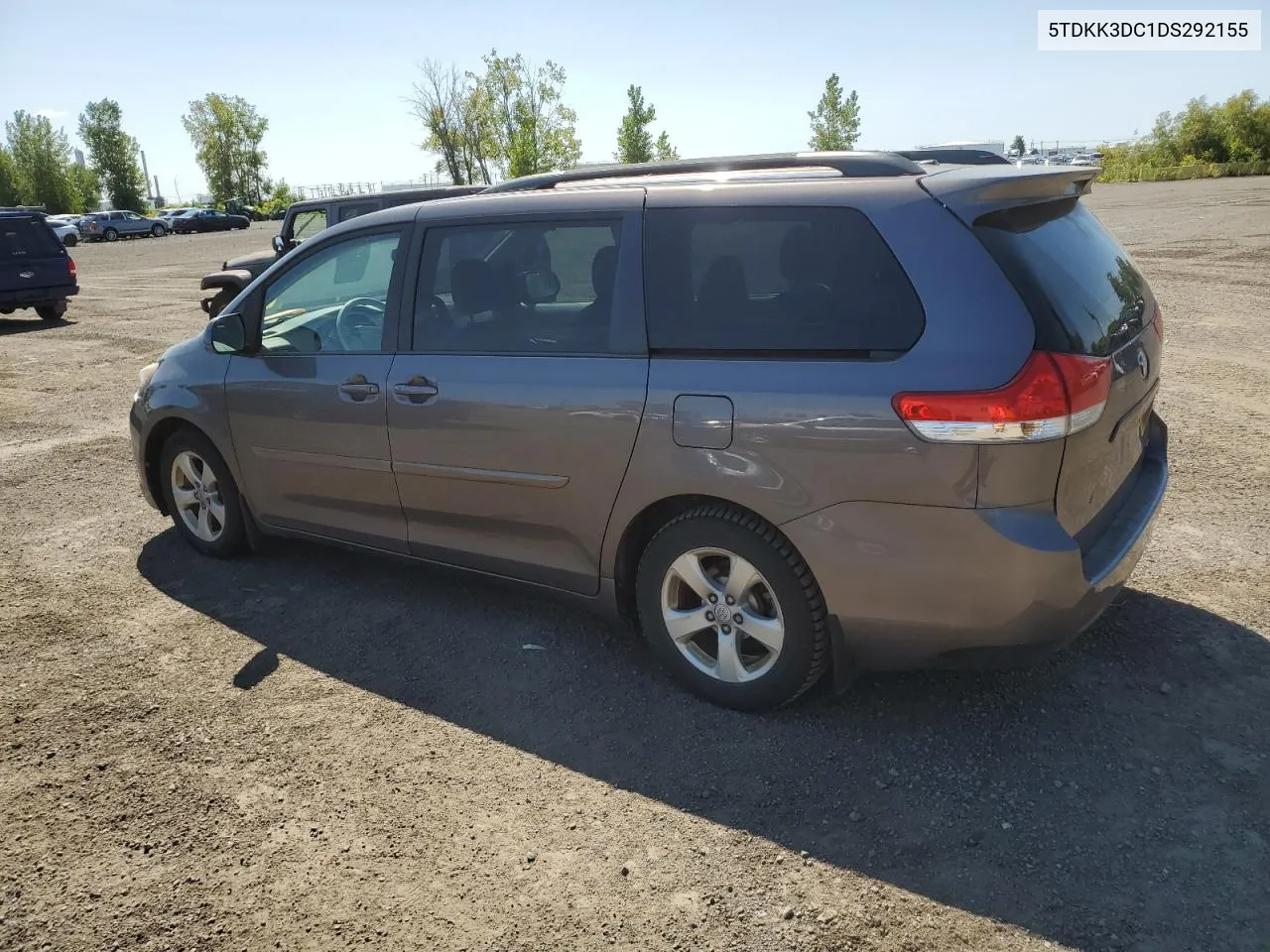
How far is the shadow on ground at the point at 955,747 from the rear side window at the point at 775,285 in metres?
1.34

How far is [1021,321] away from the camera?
282 centimetres

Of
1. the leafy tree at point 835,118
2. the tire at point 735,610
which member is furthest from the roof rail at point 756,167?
the leafy tree at point 835,118

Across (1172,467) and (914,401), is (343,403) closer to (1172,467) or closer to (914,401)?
(914,401)

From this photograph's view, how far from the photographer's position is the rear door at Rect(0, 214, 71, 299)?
1602cm

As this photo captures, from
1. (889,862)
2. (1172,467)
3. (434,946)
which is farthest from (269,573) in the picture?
(1172,467)

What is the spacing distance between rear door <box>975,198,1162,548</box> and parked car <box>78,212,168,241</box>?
57672 mm

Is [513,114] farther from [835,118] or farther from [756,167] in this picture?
[756,167]

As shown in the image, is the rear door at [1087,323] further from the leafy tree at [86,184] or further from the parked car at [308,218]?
the leafy tree at [86,184]

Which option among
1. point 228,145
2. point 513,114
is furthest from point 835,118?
point 228,145

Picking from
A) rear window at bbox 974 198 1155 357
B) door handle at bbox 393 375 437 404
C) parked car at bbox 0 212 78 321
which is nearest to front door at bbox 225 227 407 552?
door handle at bbox 393 375 437 404

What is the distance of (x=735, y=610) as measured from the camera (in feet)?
11.1

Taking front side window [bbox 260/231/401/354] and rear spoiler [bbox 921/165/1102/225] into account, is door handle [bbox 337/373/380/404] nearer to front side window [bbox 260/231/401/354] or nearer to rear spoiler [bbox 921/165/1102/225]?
front side window [bbox 260/231/401/354]

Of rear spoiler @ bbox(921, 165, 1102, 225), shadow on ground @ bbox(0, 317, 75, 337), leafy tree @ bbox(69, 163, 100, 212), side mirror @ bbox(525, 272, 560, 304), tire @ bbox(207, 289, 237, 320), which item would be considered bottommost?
shadow on ground @ bbox(0, 317, 75, 337)

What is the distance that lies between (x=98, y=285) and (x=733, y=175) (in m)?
24.7
